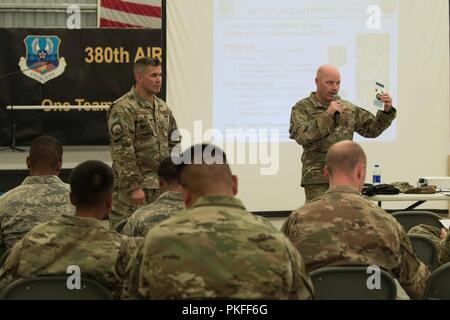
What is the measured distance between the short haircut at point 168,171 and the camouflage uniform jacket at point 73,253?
108 cm

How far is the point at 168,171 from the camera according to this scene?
13.0 ft

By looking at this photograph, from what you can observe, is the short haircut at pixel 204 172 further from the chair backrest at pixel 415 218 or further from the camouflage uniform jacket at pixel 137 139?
the camouflage uniform jacket at pixel 137 139

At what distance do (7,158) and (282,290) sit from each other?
7.95m

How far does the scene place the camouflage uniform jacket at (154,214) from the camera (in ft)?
12.1

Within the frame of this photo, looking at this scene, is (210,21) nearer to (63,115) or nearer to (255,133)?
(255,133)

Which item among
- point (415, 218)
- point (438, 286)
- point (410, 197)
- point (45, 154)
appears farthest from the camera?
point (410, 197)

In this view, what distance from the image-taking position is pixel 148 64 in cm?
530

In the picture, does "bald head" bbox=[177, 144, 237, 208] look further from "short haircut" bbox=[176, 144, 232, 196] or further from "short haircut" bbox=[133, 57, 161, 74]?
"short haircut" bbox=[133, 57, 161, 74]

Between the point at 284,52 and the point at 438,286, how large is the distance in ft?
16.7

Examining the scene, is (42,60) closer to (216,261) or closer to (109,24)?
(109,24)

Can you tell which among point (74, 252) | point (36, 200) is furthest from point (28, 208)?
point (74, 252)

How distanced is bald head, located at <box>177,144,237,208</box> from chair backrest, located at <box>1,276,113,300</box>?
Result: 1.58 ft
